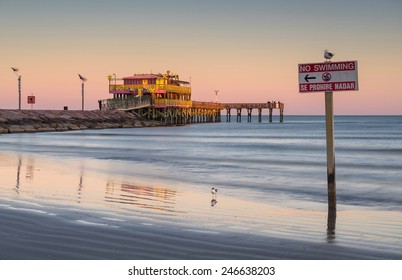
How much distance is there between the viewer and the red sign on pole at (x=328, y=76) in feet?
36.3

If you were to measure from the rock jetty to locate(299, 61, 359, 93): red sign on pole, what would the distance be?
5132cm

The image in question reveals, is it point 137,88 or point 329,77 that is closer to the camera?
point 329,77

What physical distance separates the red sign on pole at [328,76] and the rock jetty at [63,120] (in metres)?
51.3

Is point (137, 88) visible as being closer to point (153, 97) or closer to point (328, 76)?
point (153, 97)

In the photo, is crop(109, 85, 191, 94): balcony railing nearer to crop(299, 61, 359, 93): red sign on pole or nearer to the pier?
the pier

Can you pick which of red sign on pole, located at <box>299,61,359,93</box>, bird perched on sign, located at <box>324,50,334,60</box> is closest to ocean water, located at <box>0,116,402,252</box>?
red sign on pole, located at <box>299,61,359,93</box>

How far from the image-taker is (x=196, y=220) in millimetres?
9922

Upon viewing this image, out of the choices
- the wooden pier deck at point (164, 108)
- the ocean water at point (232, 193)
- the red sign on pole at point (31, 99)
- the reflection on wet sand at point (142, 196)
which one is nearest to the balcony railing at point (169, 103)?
the wooden pier deck at point (164, 108)

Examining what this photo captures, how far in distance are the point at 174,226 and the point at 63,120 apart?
214 ft

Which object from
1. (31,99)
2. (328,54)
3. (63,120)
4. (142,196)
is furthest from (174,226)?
(31,99)

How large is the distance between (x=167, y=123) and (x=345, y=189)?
264 feet

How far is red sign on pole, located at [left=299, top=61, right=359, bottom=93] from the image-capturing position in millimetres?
11062

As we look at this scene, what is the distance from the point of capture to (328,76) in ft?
36.8
